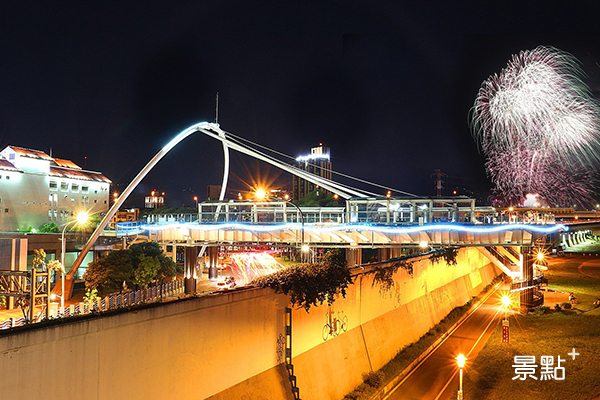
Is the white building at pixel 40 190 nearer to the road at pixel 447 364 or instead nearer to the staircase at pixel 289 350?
the staircase at pixel 289 350

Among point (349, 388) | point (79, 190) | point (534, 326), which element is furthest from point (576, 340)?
point (79, 190)

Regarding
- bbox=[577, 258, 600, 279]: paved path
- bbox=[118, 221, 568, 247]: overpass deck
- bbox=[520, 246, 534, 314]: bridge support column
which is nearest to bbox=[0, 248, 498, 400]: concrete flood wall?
bbox=[118, 221, 568, 247]: overpass deck

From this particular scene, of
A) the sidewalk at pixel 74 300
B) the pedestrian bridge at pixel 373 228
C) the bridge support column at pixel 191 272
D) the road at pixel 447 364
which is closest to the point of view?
the road at pixel 447 364

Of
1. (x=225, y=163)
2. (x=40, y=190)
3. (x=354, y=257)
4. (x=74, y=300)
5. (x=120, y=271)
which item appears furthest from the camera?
(x=40, y=190)

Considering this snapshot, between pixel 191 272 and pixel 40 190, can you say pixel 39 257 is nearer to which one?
pixel 191 272

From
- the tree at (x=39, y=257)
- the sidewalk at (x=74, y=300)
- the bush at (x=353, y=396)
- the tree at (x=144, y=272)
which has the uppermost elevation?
the tree at (x=39, y=257)

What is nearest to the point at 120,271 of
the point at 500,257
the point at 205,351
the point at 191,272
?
the point at 191,272

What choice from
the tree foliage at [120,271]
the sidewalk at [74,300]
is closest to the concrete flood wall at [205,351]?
the sidewalk at [74,300]

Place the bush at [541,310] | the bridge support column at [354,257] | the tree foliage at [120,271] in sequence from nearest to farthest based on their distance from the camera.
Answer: the bush at [541,310] → the tree foliage at [120,271] → the bridge support column at [354,257]
